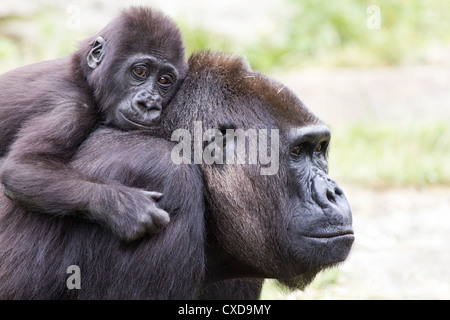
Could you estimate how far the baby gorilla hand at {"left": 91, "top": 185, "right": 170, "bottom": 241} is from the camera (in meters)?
3.42

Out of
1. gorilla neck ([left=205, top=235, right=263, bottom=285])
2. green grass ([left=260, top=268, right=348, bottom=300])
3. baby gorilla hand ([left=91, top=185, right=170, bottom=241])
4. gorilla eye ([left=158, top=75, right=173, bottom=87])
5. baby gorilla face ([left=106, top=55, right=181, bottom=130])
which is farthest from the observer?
green grass ([left=260, top=268, right=348, bottom=300])

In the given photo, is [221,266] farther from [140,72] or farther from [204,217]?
[140,72]

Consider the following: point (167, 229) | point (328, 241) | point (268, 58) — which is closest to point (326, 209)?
point (328, 241)

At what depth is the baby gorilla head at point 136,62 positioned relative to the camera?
427cm

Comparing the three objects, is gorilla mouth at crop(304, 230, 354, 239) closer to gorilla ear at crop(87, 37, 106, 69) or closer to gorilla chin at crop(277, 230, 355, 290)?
gorilla chin at crop(277, 230, 355, 290)

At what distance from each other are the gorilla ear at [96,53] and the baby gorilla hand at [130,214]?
1.25 metres

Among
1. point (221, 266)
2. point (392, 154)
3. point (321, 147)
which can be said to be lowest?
point (392, 154)

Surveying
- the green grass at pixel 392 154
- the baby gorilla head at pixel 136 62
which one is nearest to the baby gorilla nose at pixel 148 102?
the baby gorilla head at pixel 136 62

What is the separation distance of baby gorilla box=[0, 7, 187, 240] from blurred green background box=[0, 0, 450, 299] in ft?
6.95

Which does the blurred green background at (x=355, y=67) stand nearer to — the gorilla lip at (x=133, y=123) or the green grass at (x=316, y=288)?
the green grass at (x=316, y=288)

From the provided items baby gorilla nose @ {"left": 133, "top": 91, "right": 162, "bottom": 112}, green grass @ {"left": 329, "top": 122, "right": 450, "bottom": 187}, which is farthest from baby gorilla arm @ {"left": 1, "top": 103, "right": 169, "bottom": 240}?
green grass @ {"left": 329, "top": 122, "right": 450, "bottom": 187}

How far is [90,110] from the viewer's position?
409cm

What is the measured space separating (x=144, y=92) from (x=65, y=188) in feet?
3.31

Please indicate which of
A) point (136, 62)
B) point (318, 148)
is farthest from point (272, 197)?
point (136, 62)
